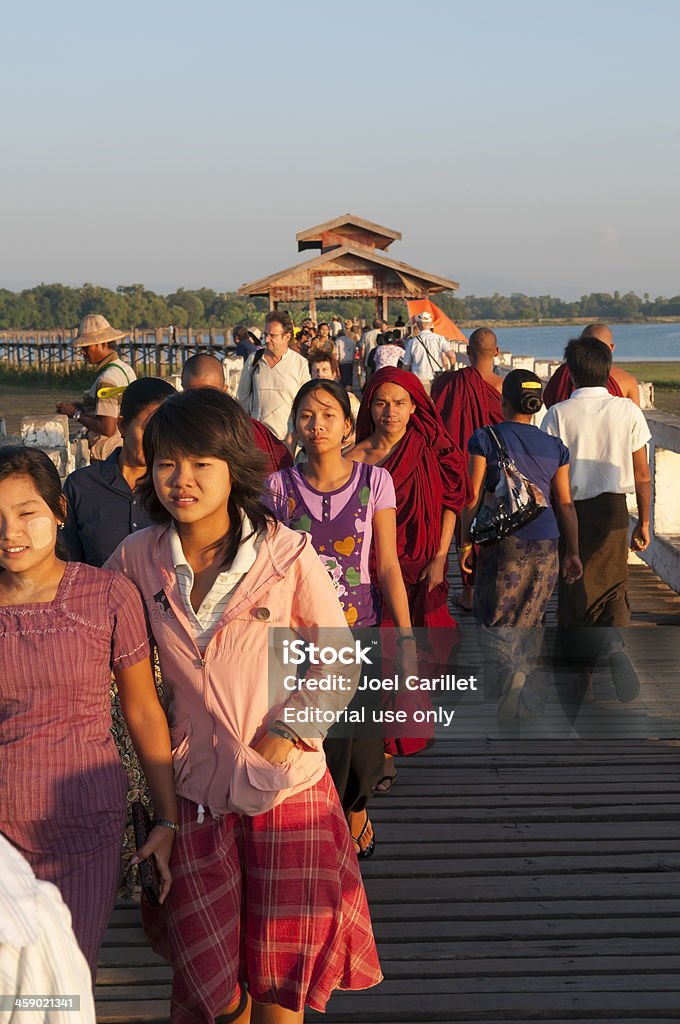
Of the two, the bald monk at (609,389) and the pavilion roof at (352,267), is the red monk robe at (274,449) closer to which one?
the bald monk at (609,389)

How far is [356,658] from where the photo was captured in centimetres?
305

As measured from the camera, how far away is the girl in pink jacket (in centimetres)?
279

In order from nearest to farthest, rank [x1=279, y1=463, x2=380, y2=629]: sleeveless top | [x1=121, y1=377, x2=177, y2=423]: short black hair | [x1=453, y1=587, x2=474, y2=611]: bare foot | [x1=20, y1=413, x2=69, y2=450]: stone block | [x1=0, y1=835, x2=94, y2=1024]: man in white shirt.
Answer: [x1=0, y1=835, x2=94, y2=1024]: man in white shirt, [x1=121, y1=377, x2=177, y2=423]: short black hair, [x1=279, y1=463, x2=380, y2=629]: sleeveless top, [x1=20, y1=413, x2=69, y2=450]: stone block, [x1=453, y1=587, x2=474, y2=611]: bare foot

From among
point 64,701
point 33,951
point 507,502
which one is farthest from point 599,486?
point 33,951

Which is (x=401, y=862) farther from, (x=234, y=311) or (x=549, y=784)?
(x=234, y=311)

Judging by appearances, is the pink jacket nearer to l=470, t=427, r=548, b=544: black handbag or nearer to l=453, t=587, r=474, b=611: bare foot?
l=470, t=427, r=548, b=544: black handbag

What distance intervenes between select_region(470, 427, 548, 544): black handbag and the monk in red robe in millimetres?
267

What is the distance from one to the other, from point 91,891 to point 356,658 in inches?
33.6

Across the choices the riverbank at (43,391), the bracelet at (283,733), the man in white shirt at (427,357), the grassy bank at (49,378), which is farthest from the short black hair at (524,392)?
the grassy bank at (49,378)

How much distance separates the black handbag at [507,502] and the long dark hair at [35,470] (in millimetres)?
3456

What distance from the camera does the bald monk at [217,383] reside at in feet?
19.6

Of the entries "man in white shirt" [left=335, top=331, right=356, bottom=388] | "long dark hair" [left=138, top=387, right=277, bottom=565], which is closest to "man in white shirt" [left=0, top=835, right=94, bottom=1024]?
"long dark hair" [left=138, top=387, right=277, bottom=565]

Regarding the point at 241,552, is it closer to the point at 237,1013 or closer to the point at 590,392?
the point at 237,1013

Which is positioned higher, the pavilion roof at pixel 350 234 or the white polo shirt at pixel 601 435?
the pavilion roof at pixel 350 234
